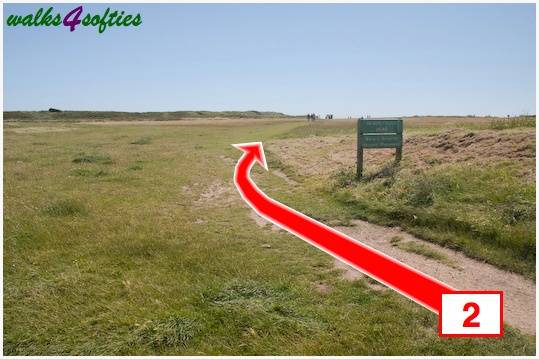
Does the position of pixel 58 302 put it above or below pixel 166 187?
Answer: below

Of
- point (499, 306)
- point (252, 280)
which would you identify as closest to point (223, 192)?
point (252, 280)

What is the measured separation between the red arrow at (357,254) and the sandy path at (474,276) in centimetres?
28

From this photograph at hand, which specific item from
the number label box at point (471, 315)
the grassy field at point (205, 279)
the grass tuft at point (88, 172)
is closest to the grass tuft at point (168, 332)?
the grassy field at point (205, 279)

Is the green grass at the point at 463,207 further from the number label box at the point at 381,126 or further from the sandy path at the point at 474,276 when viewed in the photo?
the number label box at the point at 381,126

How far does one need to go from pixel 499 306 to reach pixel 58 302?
6.62m

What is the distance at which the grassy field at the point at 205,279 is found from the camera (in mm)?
5316

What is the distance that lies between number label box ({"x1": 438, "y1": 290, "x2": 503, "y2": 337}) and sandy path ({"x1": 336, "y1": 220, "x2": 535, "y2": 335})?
449 millimetres

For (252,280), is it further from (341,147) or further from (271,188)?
(341,147)

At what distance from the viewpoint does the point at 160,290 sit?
262 inches

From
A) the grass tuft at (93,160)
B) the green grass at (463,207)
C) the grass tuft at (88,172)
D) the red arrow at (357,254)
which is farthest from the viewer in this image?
the grass tuft at (93,160)

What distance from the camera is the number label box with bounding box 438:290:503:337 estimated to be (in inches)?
211

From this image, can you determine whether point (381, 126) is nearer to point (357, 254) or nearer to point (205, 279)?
point (357, 254)

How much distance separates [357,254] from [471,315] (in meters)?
3.15

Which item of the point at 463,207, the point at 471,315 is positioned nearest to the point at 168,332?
the point at 471,315
